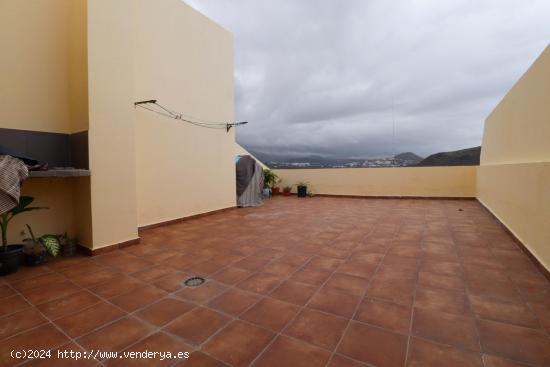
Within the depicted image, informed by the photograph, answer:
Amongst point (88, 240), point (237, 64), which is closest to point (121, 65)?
point (88, 240)

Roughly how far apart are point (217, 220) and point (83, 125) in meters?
2.68

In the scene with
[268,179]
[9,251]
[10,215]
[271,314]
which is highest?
[268,179]

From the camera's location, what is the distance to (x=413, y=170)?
25.7 feet

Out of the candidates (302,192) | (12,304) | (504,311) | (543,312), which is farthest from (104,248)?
(302,192)

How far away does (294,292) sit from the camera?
1.92 metres

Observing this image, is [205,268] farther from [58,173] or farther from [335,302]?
[58,173]

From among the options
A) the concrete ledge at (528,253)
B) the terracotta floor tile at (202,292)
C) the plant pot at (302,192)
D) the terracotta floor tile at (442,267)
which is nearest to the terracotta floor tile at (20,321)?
the terracotta floor tile at (202,292)

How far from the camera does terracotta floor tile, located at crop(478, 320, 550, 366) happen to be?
1.21 metres

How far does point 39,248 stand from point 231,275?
2166 millimetres

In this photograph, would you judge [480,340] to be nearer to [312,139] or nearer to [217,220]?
[217,220]

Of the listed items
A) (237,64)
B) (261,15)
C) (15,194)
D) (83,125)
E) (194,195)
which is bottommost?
(194,195)

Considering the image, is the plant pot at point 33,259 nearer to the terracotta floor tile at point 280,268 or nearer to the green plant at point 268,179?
the terracotta floor tile at point 280,268

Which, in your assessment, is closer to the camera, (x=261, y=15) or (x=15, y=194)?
(x=15, y=194)

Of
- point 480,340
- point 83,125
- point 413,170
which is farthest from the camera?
point 413,170
